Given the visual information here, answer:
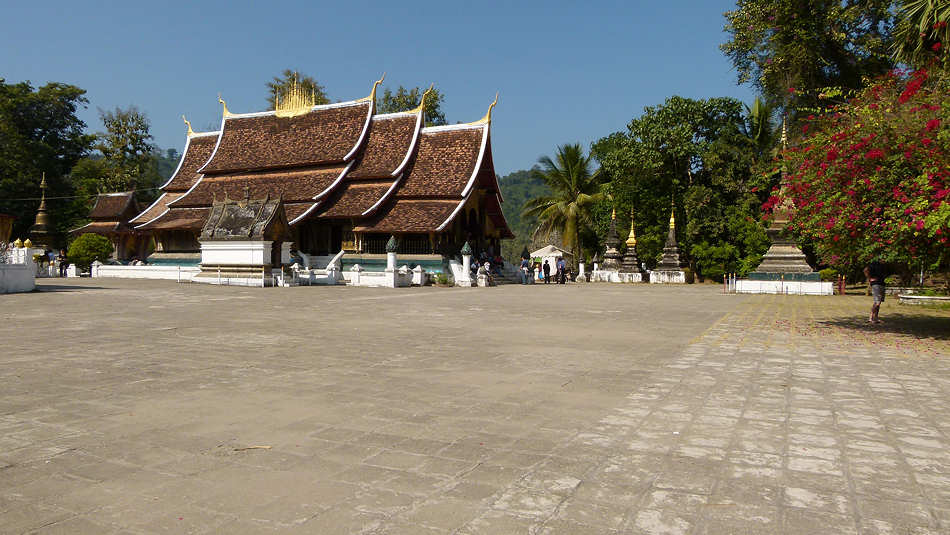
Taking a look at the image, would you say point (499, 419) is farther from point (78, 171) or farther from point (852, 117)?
point (78, 171)

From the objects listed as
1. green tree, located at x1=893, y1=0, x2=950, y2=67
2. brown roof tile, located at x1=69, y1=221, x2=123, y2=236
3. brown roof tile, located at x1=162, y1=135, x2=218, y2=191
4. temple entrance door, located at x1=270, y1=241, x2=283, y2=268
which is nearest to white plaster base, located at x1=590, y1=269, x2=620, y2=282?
temple entrance door, located at x1=270, y1=241, x2=283, y2=268

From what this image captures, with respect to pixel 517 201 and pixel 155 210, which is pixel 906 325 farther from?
pixel 517 201

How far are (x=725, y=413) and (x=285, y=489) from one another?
3.09m

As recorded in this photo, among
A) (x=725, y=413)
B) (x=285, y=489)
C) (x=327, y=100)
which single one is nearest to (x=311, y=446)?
(x=285, y=489)

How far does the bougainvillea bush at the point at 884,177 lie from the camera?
25.6 ft

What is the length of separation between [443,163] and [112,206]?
72.4 ft

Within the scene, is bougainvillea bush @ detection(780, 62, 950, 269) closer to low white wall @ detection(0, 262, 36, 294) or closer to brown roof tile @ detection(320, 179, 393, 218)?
low white wall @ detection(0, 262, 36, 294)

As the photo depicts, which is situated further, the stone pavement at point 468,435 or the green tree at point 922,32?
the green tree at point 922,32

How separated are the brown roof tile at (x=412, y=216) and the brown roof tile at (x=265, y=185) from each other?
130 inches

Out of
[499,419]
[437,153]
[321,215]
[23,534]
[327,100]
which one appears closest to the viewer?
[23,534]

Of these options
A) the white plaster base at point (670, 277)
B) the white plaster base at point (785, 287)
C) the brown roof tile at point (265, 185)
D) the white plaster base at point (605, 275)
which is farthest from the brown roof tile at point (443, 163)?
the white plaster base at point (785, 287)

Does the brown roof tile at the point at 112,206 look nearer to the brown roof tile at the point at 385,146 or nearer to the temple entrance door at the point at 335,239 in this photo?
the temple entrance door at the point at 335,239

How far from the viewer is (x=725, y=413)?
14.3ft

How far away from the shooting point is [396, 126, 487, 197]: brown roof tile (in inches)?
1068
